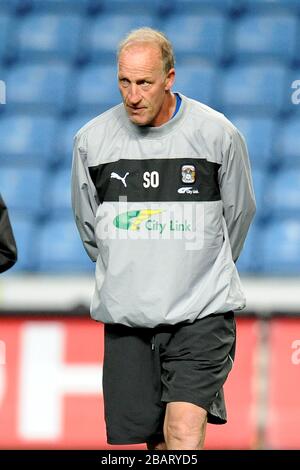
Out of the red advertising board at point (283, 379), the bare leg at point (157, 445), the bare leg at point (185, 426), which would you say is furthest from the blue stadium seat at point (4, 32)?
the bare leg at point (185, 426)

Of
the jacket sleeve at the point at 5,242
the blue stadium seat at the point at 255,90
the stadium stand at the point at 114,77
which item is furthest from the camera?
the blue stadium seat at the point at 255,90

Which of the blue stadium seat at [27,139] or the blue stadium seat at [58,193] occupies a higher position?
the blue stadium seat at [27,139]

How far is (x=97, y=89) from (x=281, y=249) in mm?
1618

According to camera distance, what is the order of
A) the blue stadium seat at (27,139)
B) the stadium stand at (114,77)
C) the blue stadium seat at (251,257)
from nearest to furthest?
the blue stadium seat at (251,257) < the stadium stand at (114,77) < the blue stadium seat at (27,139)

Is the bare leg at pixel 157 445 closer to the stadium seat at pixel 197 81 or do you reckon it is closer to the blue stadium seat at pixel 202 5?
the stadium seat at pixel 197 81

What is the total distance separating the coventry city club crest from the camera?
123 inches

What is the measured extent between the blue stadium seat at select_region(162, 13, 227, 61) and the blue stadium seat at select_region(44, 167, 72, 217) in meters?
1.10

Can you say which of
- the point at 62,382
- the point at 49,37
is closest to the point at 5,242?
the point at 62,382

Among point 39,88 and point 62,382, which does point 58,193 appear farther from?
point 62,382

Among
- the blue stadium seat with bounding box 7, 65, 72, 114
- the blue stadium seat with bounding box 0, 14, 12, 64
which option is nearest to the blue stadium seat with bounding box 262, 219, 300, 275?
the blue stadium seat with bounding box 7, 65, 72, 114

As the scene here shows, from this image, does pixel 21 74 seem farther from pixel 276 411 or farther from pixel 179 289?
pixel 179 289

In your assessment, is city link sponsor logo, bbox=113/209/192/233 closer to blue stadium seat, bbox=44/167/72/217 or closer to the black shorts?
the black shorts

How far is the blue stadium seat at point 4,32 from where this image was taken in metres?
7.09

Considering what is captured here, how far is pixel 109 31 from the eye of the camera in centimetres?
713
